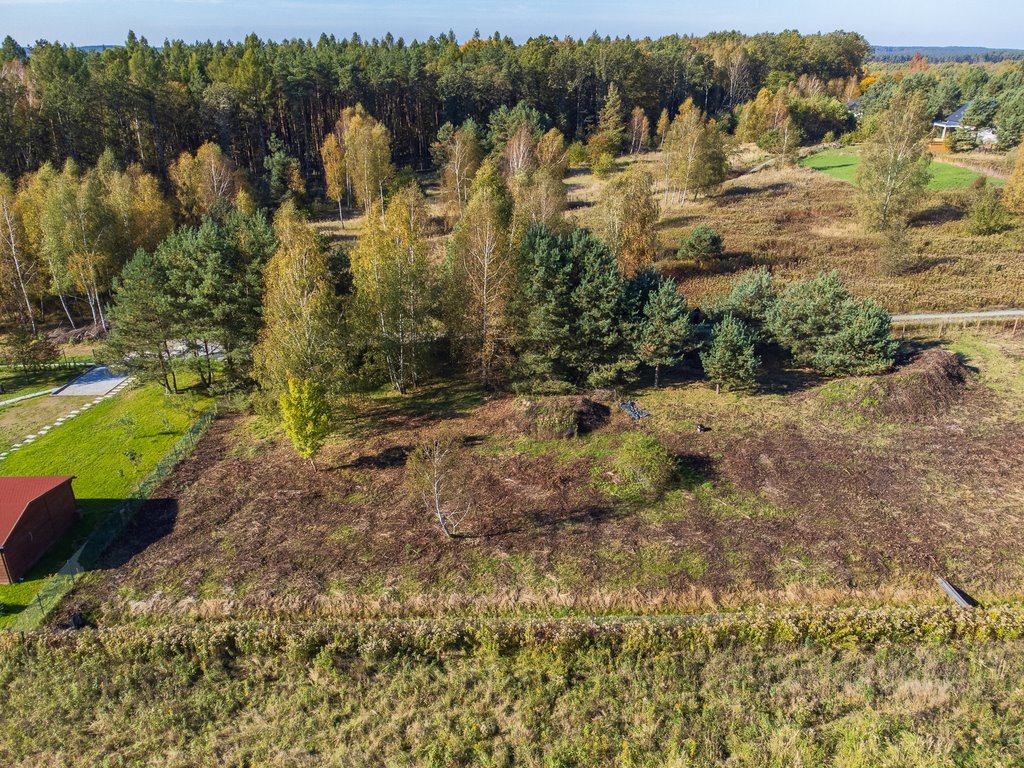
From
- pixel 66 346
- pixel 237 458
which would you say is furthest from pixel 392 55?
pixel 237 458

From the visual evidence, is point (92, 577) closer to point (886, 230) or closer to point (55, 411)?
point (55, 411)

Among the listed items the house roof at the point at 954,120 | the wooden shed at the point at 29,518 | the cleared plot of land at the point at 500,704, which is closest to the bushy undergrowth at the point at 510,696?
the cleared plot of land at the point at 500,704

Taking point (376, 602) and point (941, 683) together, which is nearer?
point (941, 683)

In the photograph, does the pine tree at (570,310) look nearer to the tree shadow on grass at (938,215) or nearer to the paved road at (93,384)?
the paved road at (93,384)

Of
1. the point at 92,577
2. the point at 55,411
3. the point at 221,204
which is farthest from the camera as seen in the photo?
the point at 221,204

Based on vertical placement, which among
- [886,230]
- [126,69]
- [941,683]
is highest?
[126,69]

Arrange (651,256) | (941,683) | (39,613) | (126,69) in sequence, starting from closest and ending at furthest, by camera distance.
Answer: (941,683), (39,613), (651,256), (126,69)

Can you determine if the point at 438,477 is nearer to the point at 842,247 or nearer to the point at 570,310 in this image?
the point at 570,310
